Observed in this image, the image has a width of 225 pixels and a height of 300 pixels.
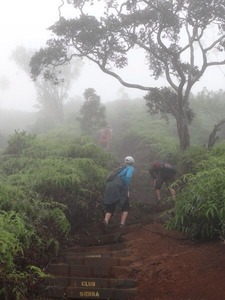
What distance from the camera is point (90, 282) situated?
5.80m

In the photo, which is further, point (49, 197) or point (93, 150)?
point (93, 150)

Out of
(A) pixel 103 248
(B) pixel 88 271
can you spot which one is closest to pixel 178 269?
(B) pixel 88 271

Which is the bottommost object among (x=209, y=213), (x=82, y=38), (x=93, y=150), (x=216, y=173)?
(x=209, y=213)

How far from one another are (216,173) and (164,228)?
1740mm

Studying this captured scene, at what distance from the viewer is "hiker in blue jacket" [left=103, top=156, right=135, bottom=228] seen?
8.89 meters

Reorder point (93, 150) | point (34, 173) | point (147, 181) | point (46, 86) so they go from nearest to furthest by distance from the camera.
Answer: point (34, 173), point (93, 150), point (147, 181), point (46, 86)

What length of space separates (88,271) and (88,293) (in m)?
0.70

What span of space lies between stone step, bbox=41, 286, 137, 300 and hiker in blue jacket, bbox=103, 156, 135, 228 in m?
3.14

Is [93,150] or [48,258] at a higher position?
[93,150]

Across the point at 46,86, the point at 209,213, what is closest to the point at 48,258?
the point at 209,213

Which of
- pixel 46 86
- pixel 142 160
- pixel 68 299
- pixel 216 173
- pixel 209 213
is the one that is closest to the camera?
pixel 68 299

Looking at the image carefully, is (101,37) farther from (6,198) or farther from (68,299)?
(68,299)

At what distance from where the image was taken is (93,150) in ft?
44.2

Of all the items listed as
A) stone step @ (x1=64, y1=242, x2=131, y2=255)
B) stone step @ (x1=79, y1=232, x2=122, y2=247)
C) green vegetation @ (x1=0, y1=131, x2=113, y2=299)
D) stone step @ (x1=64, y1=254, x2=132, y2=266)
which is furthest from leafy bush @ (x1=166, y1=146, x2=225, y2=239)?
green vegetation @ (x1=0, y1=131, x2=113, y2=299)
